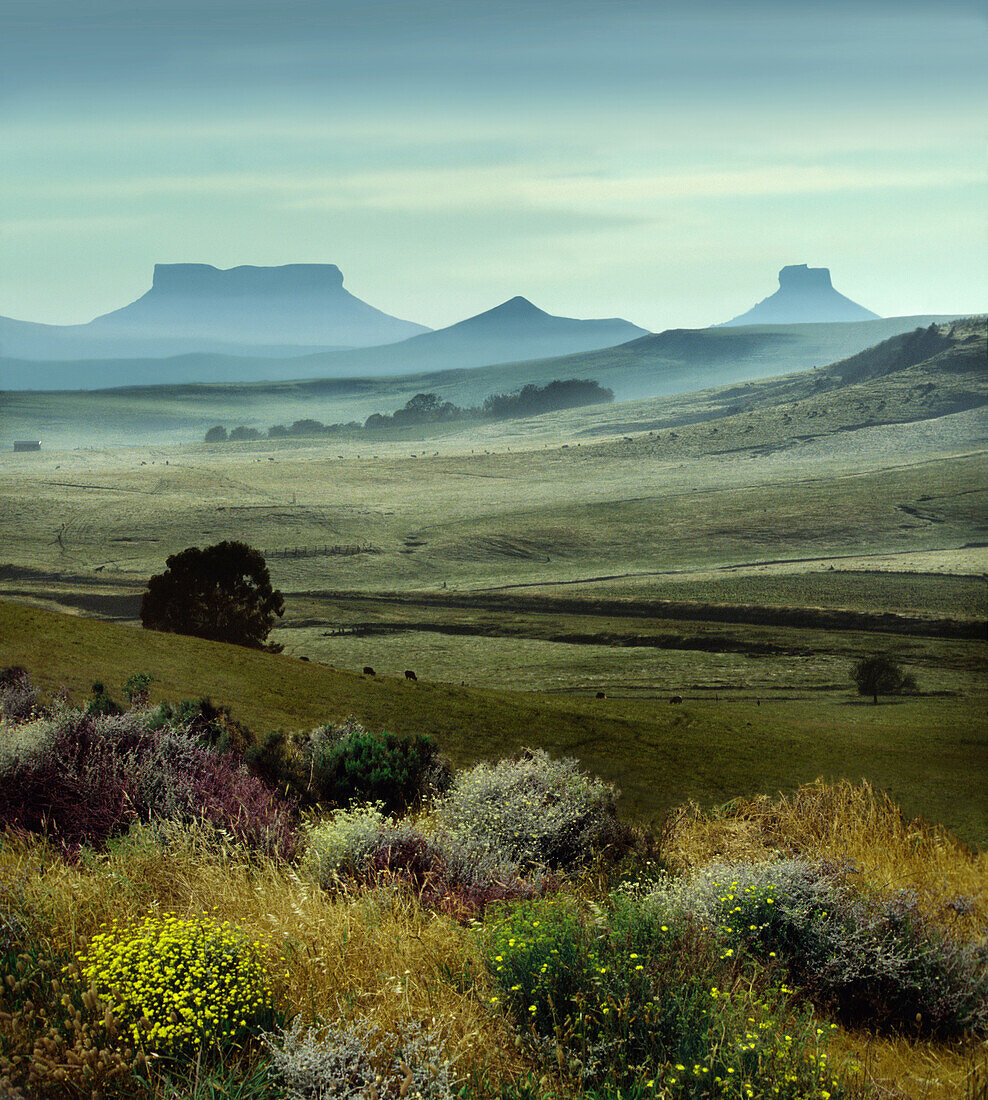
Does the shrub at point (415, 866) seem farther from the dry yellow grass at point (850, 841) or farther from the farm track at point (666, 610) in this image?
the farm track at point (666, 610)

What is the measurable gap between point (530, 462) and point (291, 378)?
2659 millimetres

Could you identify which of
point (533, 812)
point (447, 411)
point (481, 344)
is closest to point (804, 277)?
point (481, 344)

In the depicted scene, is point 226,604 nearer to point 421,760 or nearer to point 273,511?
point 273,511

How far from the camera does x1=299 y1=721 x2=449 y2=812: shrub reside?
7.81m

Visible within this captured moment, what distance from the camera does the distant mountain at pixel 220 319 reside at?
1011 cm

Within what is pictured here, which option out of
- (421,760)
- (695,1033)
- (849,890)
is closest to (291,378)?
(421,760)

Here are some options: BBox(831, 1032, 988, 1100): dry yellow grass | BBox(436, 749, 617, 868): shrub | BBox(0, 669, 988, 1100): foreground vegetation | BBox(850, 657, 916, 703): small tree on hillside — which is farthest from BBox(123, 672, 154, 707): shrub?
BBox(850, 657, 916, 703): small tree on hillside

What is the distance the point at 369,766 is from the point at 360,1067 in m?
3.76

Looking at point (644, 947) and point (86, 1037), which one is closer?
point (86, 1037)

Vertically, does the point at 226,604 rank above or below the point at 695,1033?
above

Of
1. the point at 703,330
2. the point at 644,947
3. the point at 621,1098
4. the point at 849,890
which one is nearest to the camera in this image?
the point at 621,1098

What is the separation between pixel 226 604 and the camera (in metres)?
8.64

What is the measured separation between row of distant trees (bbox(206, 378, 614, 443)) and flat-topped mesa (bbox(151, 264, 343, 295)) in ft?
4.47

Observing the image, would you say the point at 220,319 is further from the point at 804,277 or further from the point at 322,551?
the point at 804,277
